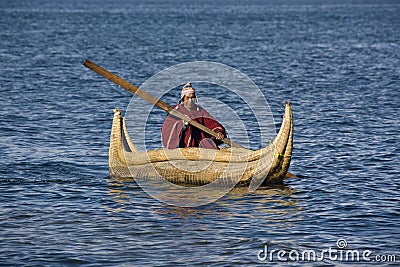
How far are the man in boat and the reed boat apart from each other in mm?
326

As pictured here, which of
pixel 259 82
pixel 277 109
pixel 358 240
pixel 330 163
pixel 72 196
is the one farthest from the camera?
pixel 259 82

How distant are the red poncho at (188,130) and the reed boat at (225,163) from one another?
320 mm

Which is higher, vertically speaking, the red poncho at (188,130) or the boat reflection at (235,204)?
the red poncho at (188,130)

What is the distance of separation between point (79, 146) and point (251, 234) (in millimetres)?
8028

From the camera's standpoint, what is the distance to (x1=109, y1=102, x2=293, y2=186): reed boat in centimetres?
1432

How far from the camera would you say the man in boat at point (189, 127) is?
1484cm

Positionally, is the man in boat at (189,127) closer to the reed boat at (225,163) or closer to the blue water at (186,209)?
the reed boat at (225,163)

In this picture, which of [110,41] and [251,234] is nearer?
[251,234]

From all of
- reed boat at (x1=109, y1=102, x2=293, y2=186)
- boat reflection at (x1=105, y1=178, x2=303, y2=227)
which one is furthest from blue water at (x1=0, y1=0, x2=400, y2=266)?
reed boat at (x1=109, y1=102, x2=293, y2=186)

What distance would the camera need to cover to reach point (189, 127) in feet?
49.2

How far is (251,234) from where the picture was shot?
39.5 ft

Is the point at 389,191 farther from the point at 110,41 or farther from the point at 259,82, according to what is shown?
the point at 110,41

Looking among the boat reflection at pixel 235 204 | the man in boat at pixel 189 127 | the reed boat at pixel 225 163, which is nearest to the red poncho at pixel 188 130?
the man in boat at pixel 189 127

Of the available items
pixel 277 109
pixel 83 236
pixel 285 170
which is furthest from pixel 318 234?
pixel 277 109
